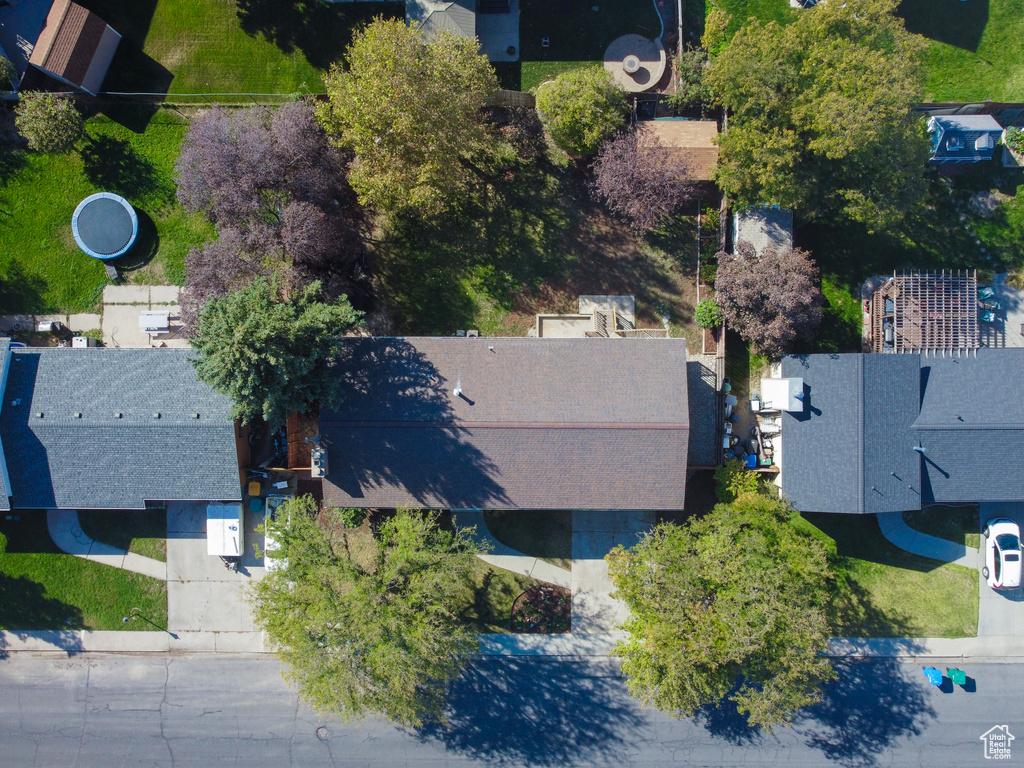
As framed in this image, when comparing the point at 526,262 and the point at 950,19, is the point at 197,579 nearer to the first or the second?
the point at 526,262

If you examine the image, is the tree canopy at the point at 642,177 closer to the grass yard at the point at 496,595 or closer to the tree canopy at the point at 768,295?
the tree canopy at the point at 768,295

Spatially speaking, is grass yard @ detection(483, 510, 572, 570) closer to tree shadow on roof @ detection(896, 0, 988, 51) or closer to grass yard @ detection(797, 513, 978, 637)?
grass yard @ detection(797, 513, 978, 637)

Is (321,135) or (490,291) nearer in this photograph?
(321,135)

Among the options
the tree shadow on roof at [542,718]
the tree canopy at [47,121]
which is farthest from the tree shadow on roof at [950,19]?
the tree canopy at [47,121]

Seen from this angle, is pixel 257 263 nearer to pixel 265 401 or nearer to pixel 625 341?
pixel 265 401

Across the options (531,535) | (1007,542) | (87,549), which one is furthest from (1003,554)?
(87,549)

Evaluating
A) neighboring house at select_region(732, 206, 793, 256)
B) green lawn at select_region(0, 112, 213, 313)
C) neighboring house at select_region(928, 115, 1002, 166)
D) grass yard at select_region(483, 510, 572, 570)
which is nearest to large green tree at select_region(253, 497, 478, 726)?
grass yard at select_region(483, 510, 572, 570)

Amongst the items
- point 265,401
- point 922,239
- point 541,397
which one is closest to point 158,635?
point 265,401
